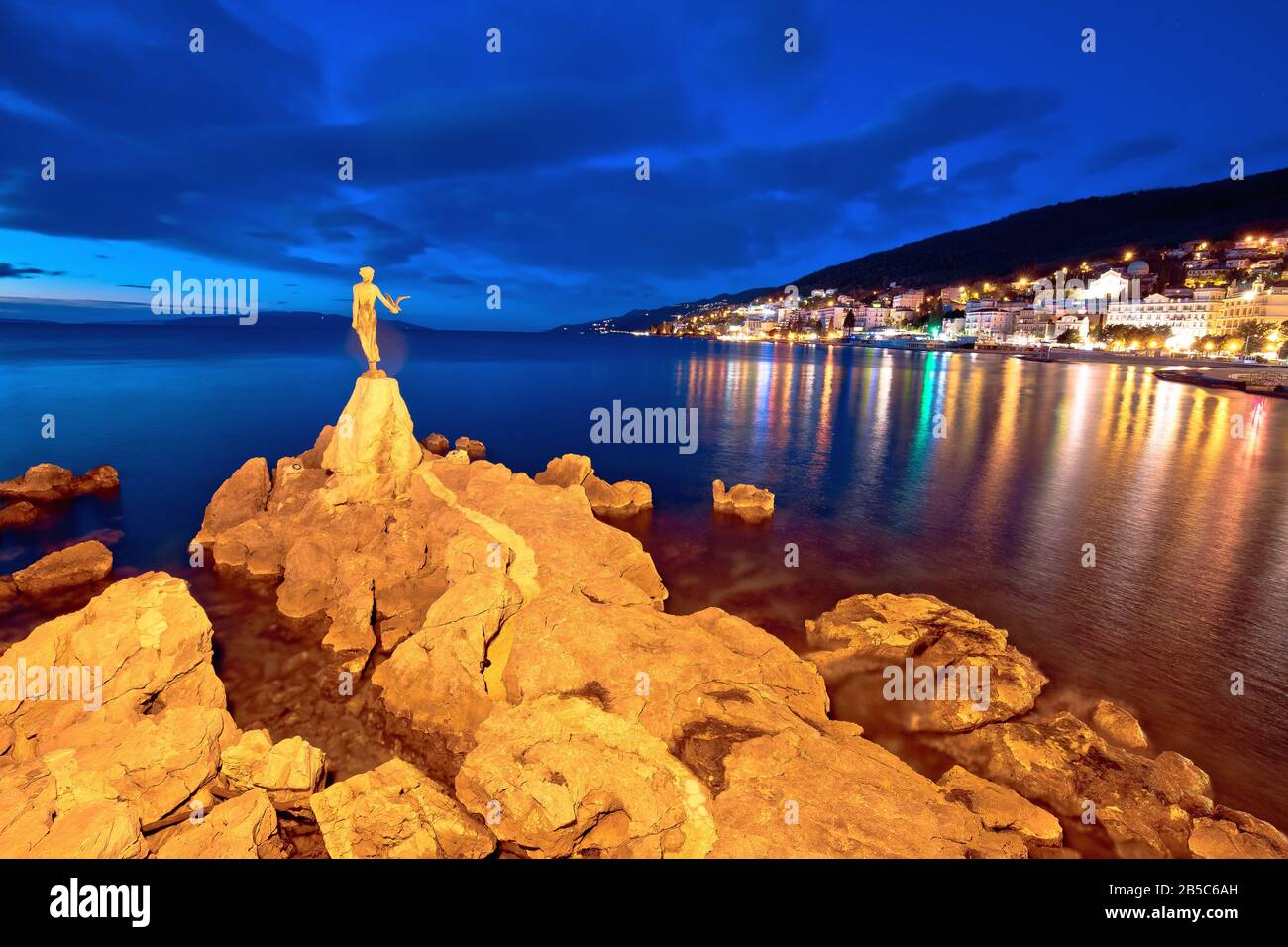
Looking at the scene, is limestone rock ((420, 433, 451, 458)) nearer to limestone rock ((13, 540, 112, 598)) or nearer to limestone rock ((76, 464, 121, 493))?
limestone rock ((76, 464, 121, 493))

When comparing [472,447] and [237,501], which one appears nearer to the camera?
[237,501]

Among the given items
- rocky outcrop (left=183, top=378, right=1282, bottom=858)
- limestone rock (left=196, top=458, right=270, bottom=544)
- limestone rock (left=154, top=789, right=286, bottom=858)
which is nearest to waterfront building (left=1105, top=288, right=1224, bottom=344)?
rocky outcrop (left=183, top=378, right=1282, bottom=858)

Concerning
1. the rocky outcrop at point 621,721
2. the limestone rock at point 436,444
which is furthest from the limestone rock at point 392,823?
the limestone rock at point 436,444

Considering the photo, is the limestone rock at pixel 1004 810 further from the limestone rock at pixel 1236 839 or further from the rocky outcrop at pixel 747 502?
the rocky outcrop at pixel 747 502

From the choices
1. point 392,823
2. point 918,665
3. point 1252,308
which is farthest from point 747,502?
point 1252,308

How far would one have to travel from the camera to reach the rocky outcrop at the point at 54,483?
71.1ft

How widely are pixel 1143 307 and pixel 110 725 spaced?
551 feet

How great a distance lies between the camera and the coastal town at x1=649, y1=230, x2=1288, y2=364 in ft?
324

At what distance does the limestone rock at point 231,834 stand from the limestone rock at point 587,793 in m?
2.17

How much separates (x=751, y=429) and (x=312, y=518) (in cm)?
3171

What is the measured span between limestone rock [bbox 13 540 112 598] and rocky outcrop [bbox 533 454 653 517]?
13578mm

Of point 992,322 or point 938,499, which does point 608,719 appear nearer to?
point 938,499

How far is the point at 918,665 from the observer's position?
12133 millimetres
